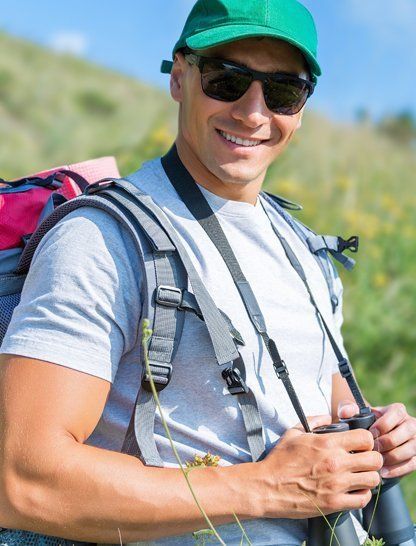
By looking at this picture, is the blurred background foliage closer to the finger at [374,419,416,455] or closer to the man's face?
the finger at [374,419,416,455]

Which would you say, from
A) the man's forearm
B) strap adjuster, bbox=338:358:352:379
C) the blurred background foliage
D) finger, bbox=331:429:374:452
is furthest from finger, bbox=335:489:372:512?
the blurred background foliage

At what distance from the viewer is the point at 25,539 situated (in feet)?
6.46

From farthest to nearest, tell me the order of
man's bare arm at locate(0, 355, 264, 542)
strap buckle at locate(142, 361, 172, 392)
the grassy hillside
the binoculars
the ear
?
the grassy hillside < the ear < the binoculars < strap buckle at locate(142, 361, 172, 392) < man's bare arm at locate(0, 355, 264, 542)

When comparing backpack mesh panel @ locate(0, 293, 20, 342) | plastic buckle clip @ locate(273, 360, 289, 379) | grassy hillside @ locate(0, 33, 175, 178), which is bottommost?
plastic buckle clip @ locate(273, 360, 289, 379)

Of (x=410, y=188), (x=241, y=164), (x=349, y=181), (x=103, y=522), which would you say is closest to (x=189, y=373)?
(x=103, y=522)

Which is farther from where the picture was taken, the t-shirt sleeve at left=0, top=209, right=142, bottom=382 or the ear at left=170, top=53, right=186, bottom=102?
the ear at left=170, top=53, right=186, bottom=102

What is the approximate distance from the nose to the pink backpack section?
19.1 inches

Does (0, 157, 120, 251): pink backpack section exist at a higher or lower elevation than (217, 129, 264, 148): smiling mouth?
lower

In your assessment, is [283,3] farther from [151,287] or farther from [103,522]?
[103,522]

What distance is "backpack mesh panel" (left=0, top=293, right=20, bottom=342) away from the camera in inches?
81.1

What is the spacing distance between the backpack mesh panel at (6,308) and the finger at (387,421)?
1.02 metres

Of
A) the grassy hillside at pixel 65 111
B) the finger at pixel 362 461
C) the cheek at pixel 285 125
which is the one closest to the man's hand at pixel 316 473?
the finger at pixel 362 461

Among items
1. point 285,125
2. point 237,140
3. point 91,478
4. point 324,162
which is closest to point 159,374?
point 91,478

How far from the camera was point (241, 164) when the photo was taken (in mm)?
2428
